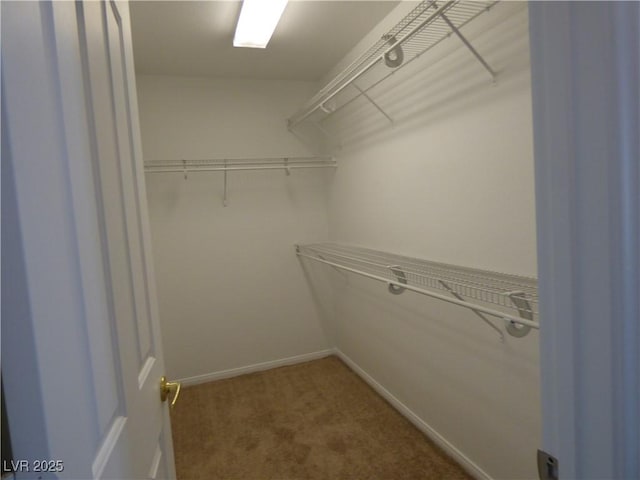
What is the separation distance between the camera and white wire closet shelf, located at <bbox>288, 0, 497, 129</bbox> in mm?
1417

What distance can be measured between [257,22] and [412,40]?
87 centimetres

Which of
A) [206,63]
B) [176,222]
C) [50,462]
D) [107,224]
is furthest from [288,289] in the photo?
[50,462]

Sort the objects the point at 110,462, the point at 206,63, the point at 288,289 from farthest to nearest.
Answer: the point at 288,289
the point at 206,63
the point at 110,462

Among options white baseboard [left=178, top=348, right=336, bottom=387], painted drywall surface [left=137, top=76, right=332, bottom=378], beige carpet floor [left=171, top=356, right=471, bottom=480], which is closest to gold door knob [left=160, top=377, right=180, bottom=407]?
beige carpet floor [left=171, top=356, right=471, bottom=480]

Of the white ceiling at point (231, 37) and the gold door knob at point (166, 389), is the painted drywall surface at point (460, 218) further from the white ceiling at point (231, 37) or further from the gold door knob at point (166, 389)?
the gold door knob at point (166, 389)

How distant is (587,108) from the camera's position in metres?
0.45

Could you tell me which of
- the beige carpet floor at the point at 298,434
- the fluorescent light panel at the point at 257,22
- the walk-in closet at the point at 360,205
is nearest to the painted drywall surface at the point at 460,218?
the walk-in closet at the point at 360,205

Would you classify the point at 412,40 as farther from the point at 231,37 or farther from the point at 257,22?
the point at 231,37

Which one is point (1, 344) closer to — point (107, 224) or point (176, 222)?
point (107, 224)

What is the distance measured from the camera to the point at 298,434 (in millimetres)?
2230

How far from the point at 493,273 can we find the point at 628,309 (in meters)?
1.18

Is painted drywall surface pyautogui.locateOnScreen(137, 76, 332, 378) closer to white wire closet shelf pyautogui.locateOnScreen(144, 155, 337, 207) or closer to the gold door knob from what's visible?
white wire closet shelf pyautogui.locateOnScreen(144, 155, 337, 207)

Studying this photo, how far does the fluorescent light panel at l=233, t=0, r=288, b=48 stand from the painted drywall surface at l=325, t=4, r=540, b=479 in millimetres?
756

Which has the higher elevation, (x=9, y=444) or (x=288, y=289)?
(x=9, y=444)
